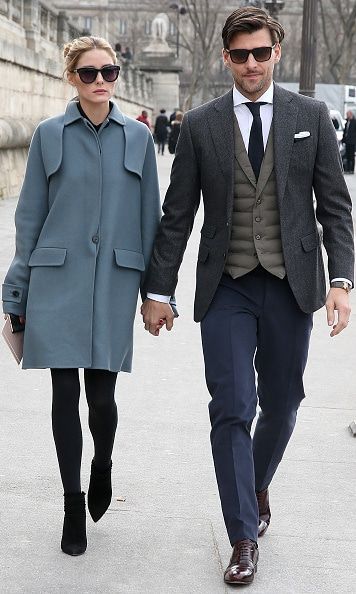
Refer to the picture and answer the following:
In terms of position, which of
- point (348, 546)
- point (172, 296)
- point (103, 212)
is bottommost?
point (348, 546)

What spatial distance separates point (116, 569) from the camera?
4.71m

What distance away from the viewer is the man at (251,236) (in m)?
4.69

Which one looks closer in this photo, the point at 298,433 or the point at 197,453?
the point at 197,453

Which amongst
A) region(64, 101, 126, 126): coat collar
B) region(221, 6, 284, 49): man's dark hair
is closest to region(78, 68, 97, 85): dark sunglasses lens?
region(64, 101, 126, 126): coat collar

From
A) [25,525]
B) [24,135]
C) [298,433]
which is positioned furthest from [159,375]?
[24,135]

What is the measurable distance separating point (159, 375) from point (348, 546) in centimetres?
321

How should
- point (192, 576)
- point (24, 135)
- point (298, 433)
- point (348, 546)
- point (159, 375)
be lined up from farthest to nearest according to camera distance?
point (24, 135)
point (159, 375)
point (298, 433)
point (348, 546)
point (192, 576)

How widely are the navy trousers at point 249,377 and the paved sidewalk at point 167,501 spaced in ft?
0.90

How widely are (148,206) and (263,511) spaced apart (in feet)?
4.04

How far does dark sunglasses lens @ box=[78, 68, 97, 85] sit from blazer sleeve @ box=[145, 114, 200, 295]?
14.0 inches

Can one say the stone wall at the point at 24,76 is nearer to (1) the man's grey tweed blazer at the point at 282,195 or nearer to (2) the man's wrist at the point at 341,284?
(1) the man's grey tweed blazer at the point at 282,195

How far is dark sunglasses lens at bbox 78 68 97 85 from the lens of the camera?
485cm

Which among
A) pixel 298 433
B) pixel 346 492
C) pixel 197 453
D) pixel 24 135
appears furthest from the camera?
pixel 24 135

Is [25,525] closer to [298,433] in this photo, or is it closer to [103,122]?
[103,122]
